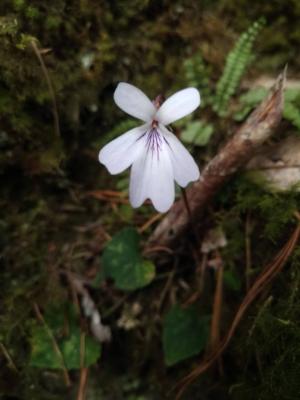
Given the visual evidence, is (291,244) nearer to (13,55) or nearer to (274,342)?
(274,342)

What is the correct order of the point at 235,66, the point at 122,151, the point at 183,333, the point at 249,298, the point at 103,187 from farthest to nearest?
1. the point at 103,187
2. the point at 235,66
3. the point at 183,333
4. the point at 249,298
5. the point at 122,151

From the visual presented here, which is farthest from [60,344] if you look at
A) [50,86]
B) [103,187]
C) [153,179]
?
[50,86]

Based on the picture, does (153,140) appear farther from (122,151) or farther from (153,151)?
(122,151)

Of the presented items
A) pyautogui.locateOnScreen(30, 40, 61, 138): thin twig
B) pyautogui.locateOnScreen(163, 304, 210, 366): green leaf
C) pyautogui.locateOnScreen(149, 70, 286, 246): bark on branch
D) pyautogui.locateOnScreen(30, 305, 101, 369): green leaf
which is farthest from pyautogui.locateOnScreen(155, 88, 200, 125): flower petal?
pyautogui.locateOnScreen(30, 305, 101, 369): green leaf

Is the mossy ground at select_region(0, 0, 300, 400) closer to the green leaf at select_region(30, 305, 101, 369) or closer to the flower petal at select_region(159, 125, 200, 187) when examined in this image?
the green leaf at select_region(30, 305, 101, 369)

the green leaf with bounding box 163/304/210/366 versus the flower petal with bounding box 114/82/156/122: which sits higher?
the flower petal with bounding box 114/82/156/122

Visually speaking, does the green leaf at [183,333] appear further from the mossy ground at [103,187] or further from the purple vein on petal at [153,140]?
the purple vein on petal at [153,140]
